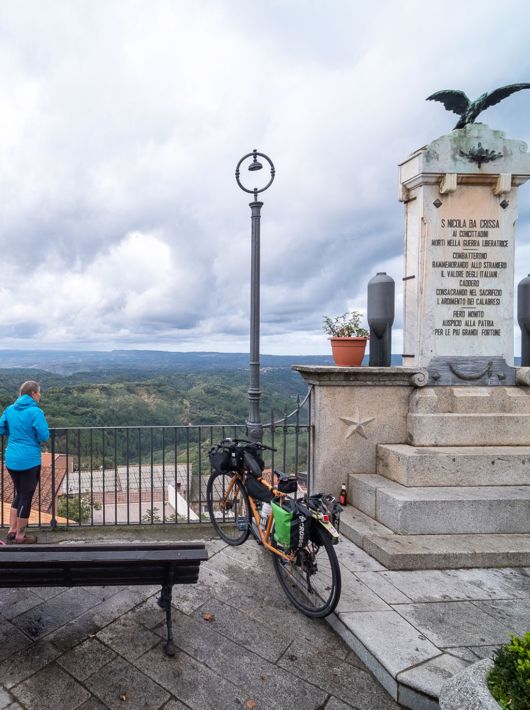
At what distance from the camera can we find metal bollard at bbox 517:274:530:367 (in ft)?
19.1

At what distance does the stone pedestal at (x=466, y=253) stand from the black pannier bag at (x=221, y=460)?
283cm

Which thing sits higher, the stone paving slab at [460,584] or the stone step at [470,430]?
the stone step at [470,430]

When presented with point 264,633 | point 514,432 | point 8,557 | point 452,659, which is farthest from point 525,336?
point 8,557

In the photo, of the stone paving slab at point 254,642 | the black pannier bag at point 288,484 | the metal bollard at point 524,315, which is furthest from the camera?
the metal bollard at point 524,315

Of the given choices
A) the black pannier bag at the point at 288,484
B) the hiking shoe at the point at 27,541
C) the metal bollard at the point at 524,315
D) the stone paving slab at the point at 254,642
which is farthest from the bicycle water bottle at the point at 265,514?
the metal bollard at the point at 524,315

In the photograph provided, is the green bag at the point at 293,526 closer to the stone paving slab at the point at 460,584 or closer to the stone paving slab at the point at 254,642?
the stone paving slab at the point at 254,642

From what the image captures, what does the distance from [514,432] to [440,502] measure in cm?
170

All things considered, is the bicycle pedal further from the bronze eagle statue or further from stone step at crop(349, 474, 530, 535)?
the bronze eagle statue

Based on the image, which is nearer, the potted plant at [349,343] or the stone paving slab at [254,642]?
the stone paving slab at [254,642]

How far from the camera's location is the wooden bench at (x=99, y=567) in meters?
2.83

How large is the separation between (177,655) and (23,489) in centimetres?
270

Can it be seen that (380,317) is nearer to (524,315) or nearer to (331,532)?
(524,315)

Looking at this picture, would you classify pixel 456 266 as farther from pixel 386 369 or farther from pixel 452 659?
pixel 452 659

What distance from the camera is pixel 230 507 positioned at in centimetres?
495
